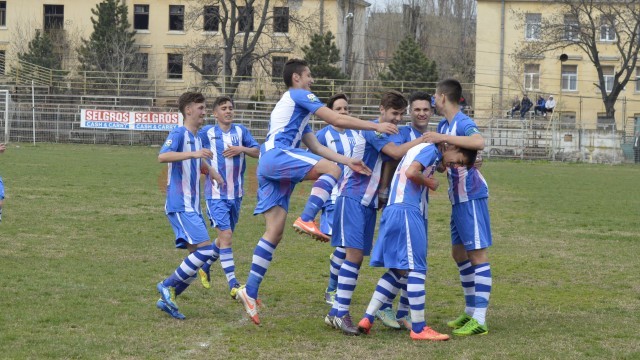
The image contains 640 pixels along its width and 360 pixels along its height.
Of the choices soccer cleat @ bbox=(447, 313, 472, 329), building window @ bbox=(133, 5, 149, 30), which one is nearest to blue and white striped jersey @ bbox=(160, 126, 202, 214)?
soccer cleat @ bbox=(447, 313, 472, 329)

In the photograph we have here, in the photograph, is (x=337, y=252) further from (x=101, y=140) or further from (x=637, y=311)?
(x=101, y=140)

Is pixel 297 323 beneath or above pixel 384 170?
beneath

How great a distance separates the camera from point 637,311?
8.90m

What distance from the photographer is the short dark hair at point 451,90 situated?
788 centimetres

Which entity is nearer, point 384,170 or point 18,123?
point 384,170

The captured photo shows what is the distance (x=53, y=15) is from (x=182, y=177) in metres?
60.3

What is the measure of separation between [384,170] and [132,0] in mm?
59943

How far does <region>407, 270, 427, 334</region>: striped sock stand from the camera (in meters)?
7.54

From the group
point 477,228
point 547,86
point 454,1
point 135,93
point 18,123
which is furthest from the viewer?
point 454,1

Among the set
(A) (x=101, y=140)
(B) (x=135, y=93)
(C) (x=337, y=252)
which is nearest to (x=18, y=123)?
(A) (x=101, y=140)

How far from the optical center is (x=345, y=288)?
25.9 ft

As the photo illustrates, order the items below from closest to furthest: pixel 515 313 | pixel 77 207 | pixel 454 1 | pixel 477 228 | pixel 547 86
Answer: pixel 477 228, pixel 515 313, pixel 77 207, pixel 547 86, pixel 454 1

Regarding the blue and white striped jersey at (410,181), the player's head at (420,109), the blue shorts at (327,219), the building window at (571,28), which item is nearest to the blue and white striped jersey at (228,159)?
the blue shorts at (327,219)

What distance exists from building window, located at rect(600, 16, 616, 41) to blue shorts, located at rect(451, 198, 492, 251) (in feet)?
171
